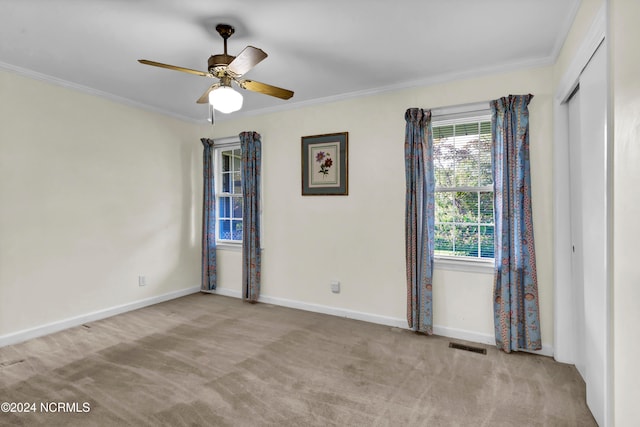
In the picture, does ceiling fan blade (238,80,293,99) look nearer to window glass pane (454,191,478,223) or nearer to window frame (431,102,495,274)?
window frame (431,102,495,274)

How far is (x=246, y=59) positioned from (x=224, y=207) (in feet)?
10.1

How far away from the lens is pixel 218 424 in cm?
199

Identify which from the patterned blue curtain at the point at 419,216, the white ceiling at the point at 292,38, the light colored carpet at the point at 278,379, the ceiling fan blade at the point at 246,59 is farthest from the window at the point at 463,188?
the ceiling fan blade at the point at 246,59

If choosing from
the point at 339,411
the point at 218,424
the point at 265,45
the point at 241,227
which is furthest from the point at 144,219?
the point at 339,411

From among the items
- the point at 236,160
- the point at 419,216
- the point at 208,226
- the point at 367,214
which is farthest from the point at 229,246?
the point at 419,216

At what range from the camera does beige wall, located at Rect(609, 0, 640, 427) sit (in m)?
1.32

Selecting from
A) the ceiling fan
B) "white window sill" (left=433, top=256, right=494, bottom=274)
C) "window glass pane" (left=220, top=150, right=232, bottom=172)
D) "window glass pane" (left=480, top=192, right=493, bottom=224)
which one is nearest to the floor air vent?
"white window sill" (left=433, top=256, right=494, bottom=274)

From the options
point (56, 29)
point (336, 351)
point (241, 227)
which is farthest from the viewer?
point (241, 227)

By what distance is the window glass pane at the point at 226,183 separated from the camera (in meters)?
4.96

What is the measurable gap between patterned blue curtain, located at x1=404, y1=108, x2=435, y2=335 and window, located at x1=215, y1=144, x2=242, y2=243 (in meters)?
2.48

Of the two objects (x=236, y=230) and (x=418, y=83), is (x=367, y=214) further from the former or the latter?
(x=236, y=230)

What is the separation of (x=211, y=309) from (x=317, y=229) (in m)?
1.62

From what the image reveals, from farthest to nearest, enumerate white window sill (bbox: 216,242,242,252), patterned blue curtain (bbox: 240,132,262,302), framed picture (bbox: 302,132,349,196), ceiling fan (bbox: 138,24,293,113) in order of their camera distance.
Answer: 1. white window sill (bbox: 216,242,242,252)
2. patterned blue curtain (bbox: 240,132,262,302)
3. framed picture (bbox: 302,132,349,196)
4. ceiling fan (bbox: 138,24,293,113)

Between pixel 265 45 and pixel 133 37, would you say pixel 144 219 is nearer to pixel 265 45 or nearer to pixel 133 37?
pixel 133 37
